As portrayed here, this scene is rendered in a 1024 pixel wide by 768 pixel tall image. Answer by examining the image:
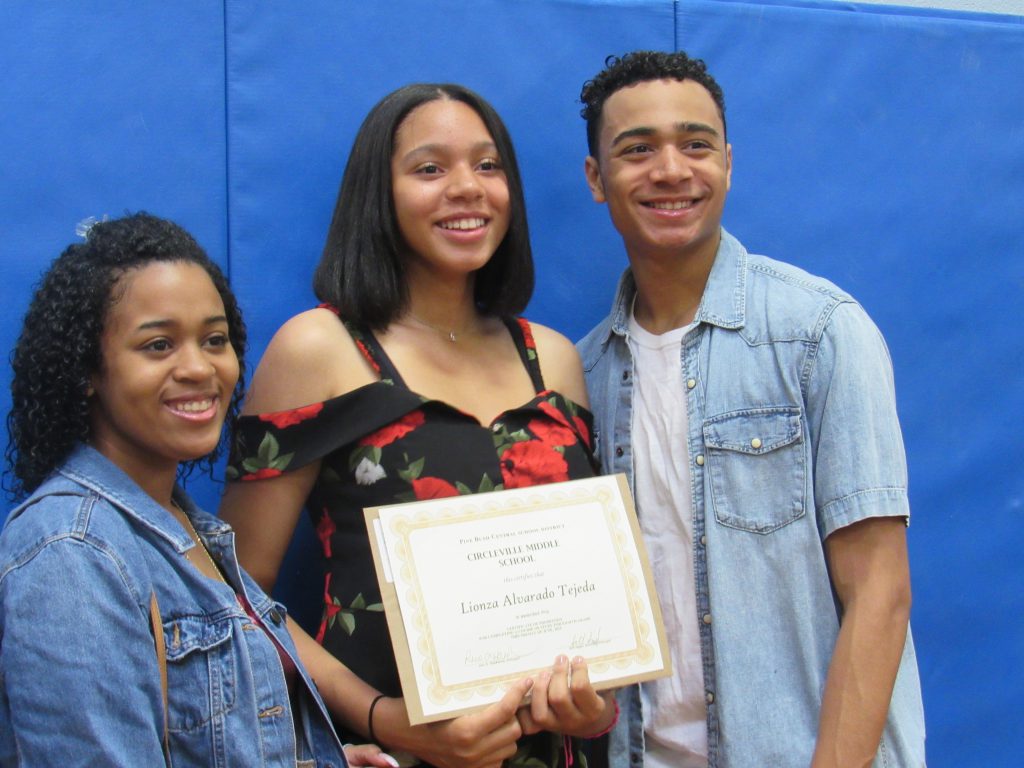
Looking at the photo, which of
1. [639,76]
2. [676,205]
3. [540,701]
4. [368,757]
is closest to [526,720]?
[540,701]

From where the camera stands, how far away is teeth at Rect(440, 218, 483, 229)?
6.39ft

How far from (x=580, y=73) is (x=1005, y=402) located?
4.49 ft

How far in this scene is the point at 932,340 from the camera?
2615 mm

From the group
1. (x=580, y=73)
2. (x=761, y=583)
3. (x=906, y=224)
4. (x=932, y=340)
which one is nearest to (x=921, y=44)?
(x=906, y=224)

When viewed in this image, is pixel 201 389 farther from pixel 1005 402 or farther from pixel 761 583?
pixel 1005 402

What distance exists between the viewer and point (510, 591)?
5.29 ft

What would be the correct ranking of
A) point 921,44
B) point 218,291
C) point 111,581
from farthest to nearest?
point 921,44, point 218,291, point 111,581

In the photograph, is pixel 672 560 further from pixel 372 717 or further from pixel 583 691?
pixel 372 717

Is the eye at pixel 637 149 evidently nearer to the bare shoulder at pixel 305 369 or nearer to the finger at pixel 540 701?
the bare shoulder at pixel 305 369

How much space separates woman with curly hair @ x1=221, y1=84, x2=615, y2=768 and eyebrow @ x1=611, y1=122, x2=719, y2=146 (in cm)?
23

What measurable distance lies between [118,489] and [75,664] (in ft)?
0.89

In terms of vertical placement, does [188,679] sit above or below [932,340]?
below

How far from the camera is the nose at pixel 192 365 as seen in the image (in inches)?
57.1
